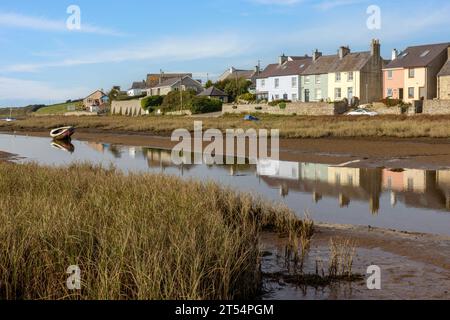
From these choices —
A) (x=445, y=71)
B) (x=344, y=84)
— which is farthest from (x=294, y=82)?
(x=445, y=71)

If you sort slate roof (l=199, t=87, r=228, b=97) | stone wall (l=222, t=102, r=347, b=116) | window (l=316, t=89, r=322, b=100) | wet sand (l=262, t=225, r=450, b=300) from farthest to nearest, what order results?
slate roof (l=199, t=87, r=228, b=97)
window (l=316, t=89, r=322, b=100)
stone wall (l=222, t=102, r=347, b=116)
wet sand (l=262, t=225, r=450, b=300)

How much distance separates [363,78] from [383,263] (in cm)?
6477

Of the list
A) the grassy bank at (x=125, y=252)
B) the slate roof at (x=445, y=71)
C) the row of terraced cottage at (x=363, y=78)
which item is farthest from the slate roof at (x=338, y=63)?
the grassy bank at (x=125, y=252)

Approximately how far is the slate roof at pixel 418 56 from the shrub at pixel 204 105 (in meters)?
24.4

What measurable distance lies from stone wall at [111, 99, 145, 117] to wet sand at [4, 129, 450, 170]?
60980 mm

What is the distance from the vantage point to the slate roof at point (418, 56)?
63812mm

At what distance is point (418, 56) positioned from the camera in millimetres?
65688

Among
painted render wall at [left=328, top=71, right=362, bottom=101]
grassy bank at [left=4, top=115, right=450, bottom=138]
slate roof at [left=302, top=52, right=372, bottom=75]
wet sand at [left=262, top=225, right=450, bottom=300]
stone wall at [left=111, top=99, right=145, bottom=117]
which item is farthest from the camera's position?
stone wall at [left=111, top=99, right=145, bottom=117]

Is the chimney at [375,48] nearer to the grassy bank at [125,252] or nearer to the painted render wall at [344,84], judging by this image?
the painted render wall at [344,84]

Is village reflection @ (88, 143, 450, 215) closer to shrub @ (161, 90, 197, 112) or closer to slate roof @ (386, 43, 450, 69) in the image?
slate roof @ (386, 43, 450, 69)

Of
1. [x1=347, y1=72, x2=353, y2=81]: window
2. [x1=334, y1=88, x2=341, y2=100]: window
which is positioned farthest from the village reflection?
[x1=334, y1=88, x2=341, y2=100]: window

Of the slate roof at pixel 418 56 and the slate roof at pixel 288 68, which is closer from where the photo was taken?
the slate roof at pixel 418 56

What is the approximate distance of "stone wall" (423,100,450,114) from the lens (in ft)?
161
